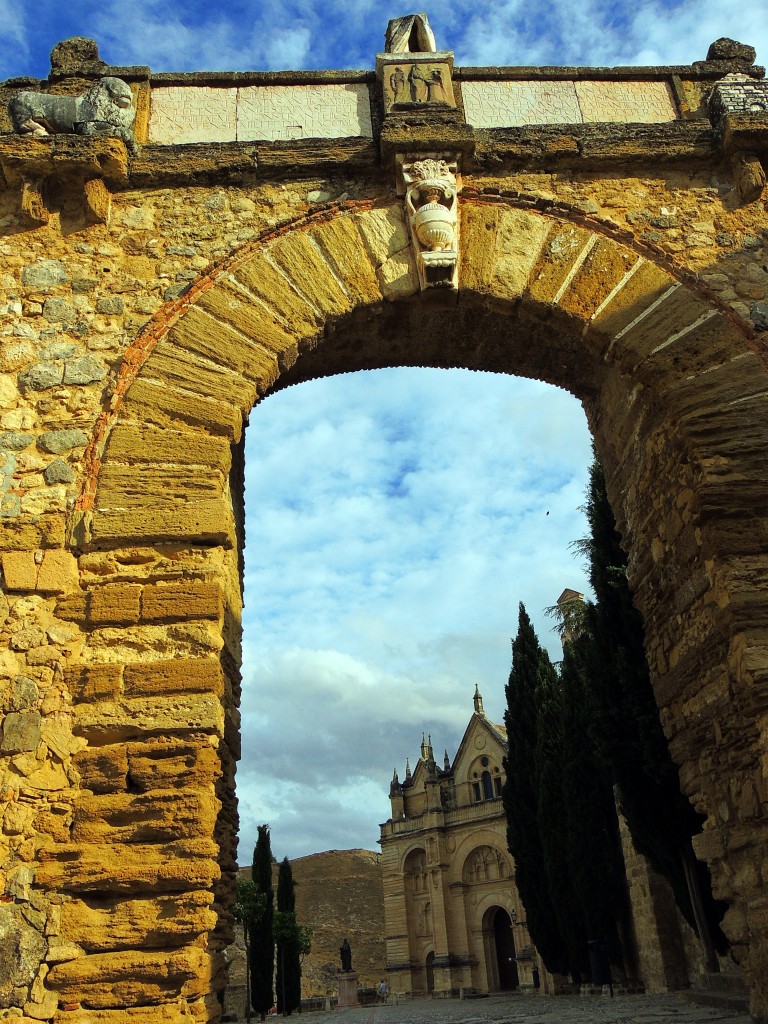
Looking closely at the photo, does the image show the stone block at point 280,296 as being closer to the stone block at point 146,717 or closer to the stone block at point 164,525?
the stone block at point 164,525

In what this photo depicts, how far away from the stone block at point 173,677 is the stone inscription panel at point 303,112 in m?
3.54

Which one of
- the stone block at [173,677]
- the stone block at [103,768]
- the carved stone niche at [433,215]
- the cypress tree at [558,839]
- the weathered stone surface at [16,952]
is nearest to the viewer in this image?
the weathered stone surface at [16,952]

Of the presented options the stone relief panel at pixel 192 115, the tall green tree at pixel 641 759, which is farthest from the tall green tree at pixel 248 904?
the stone relief panel at pixel 192 115

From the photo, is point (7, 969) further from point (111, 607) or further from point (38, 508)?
point (38, 508)

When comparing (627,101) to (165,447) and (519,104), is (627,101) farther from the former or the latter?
(165,447)

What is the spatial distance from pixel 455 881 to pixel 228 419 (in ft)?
103

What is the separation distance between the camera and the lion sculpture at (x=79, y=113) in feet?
16.3

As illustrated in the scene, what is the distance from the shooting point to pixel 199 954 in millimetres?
3035

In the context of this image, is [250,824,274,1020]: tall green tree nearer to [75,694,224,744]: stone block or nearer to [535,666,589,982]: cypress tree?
[535,666,589,982]: cypress tree

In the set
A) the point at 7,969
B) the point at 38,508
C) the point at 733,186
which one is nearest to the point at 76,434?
the point at 38,508

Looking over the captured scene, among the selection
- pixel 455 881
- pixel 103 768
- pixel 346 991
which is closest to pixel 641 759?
pixel 103 768

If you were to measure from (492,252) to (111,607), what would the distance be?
3.03m

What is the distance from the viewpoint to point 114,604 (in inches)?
146

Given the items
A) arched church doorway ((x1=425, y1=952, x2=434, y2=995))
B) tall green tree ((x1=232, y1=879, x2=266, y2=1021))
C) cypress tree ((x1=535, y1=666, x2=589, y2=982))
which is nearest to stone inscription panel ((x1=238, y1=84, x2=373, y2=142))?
cypress tree ((x1=535, y1=666, x2=589, y2=982))
